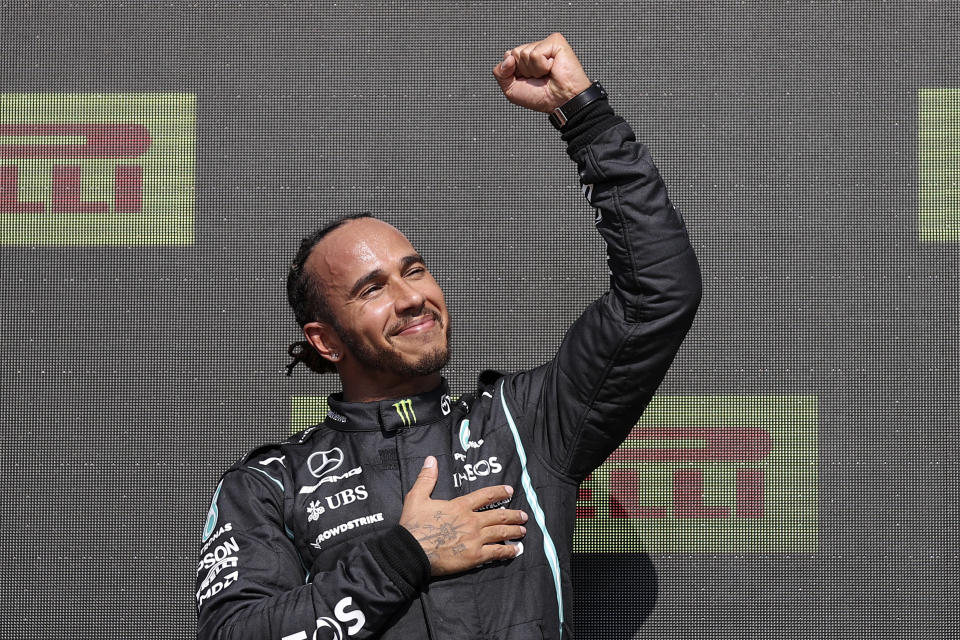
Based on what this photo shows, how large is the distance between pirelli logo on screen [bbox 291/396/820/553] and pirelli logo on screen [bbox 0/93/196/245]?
1136mm

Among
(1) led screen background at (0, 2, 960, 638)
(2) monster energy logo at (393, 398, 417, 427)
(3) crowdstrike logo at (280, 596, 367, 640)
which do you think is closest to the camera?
(3) crowdstrike logo at (280, 596, 367, 640)

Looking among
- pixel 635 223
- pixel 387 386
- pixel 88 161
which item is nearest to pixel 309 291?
pixel 387 386

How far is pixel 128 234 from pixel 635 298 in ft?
3.98

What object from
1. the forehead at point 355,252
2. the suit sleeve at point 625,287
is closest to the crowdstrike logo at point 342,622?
the suit sleeve at point 625,287

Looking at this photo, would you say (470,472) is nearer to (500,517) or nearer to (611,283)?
(500,517)

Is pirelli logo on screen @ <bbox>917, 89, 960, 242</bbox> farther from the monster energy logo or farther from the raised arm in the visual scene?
the monster energy logo

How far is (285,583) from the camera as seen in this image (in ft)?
4.45

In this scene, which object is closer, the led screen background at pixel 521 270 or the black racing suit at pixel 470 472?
the black racing suit at pixel 470 472

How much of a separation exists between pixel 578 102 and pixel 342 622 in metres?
0.79

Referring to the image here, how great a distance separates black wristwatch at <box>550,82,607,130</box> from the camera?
1335 millimetres

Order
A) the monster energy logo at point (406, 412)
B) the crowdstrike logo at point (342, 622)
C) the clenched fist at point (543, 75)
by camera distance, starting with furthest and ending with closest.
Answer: the monster energy logo at point (406, 412) < the clenched fist at point (543, 75) < the crowdstrike logo at point (342, 622)

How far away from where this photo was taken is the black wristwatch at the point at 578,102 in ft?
4.38

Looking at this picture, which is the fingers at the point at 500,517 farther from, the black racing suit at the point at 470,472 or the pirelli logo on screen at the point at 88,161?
the pirelli logo on screen at the point at 88,161

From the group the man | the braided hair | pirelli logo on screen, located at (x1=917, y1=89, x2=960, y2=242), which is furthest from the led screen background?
the man
